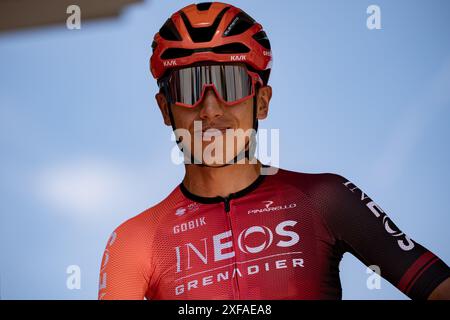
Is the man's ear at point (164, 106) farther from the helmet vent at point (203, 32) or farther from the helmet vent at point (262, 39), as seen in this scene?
the helmet vent at point (262, 39)

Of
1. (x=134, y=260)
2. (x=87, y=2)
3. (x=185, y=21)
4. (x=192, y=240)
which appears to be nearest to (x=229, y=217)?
(x=192, y=240)

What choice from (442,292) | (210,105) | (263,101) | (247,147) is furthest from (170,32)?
(442,292)

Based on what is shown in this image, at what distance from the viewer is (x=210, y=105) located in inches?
127

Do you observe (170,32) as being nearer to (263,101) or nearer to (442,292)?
(263,101)

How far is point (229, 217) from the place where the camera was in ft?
10.5

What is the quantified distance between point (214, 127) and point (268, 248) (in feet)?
2.07

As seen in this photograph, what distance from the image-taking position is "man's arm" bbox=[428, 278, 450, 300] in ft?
9.48

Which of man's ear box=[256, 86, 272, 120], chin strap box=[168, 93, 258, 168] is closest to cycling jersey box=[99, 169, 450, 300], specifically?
chin strap box=[168, 93, 258, 168]

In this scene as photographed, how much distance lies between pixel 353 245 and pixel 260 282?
0.45 metres

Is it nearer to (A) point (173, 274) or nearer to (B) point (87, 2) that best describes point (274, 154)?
(A) point (173, 274)

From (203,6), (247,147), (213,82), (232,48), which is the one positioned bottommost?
(247,147)

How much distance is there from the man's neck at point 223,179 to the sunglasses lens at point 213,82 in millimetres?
338
